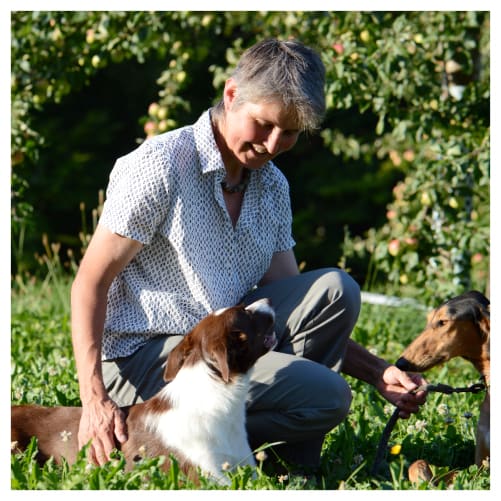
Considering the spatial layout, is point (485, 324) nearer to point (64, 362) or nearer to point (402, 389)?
point (402, 389)

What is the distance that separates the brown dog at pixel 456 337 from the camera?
4246mm

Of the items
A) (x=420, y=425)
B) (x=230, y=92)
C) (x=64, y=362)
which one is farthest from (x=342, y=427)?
(x=64, y=362)

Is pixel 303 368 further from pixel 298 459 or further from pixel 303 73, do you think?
pixel 303 73

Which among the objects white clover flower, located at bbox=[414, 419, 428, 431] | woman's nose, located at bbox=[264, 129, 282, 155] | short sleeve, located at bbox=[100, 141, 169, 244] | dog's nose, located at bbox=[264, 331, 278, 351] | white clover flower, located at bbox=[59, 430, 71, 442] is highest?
woman's nose, located at bbox=[264, 129, 282, 155]

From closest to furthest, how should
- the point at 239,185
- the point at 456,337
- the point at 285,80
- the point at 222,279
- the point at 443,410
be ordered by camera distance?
1. the point at 285,80
2. the point at 222,279
3. the point at 239,185
4. the point at 456,337
5. the point at 443,410

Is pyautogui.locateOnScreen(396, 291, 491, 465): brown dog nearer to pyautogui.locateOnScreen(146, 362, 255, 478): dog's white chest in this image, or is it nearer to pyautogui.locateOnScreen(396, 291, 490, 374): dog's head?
pyautogui.locateOnScreen(396, 291, 490, 374): dog's head

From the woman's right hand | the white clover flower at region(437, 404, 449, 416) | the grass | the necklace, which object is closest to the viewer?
the grass

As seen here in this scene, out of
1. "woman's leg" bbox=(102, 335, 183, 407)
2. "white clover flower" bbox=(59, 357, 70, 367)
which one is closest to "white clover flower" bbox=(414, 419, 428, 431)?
"woman's leg" bbox=(102, 335, 183, 407)

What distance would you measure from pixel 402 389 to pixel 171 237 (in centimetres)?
124

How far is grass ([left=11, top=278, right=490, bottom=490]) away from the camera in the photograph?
10.7 feet

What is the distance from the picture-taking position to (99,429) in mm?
3404

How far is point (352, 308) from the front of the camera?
3943 mm

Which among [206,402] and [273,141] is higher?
[273,141]

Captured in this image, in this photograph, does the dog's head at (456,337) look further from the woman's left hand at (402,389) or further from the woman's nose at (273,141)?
the woman's nose at (273,141)
